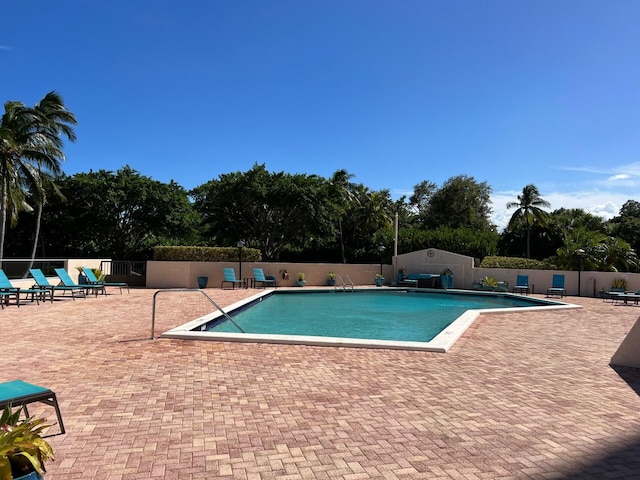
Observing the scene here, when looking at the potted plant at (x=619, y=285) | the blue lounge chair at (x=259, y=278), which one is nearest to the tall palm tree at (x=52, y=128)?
the blue lounge chair at (x=259, y=278)

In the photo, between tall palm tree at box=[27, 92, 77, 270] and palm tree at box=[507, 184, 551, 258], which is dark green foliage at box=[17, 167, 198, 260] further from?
palm tree at box=[507, 184, 551, 258]

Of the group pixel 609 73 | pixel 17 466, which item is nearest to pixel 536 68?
pixel 609 73

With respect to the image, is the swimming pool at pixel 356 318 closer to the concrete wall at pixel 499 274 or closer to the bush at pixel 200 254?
the concrete wall at pixel 499 274

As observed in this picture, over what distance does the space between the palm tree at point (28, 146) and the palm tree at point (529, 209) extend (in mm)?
37397

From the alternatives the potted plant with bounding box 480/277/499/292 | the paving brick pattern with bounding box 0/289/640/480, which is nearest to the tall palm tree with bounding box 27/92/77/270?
the paving brick pattern with bounding box 0/289/640/480

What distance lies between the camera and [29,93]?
25.0 meters

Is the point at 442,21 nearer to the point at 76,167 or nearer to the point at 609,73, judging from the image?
the point at 609,73

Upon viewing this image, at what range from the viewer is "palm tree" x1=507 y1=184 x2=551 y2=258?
4128cm

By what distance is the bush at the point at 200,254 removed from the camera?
22.4 metres

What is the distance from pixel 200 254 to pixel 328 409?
1926 cm

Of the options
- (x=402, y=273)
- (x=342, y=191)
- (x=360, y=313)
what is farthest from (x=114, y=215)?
(x=360, y=313)

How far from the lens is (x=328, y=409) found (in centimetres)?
442

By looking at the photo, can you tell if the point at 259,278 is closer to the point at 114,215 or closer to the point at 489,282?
the point at 489,282

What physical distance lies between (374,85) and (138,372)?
13.9 metres
